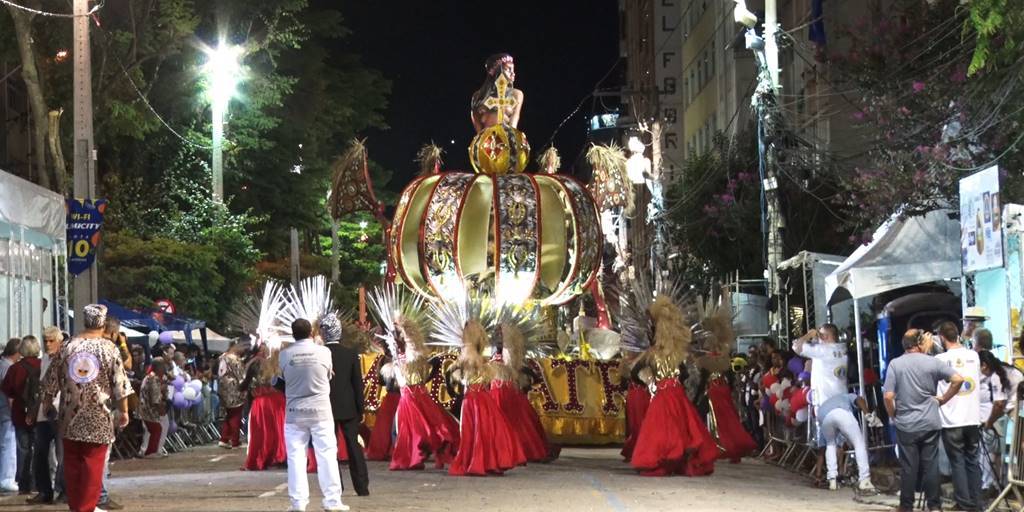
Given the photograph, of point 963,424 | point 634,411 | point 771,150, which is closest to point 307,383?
point 963,424

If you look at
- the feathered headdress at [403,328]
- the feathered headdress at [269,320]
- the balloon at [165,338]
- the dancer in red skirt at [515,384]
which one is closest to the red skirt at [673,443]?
the dancer in red skirt at [515,384]

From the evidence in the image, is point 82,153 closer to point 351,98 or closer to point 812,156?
point 812,156

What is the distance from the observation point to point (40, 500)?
1675 centimetres

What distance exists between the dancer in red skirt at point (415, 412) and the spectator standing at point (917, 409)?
745 cm

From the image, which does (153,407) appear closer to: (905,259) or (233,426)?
(233,426)

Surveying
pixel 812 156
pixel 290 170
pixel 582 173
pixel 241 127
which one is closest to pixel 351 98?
pixel 290 170

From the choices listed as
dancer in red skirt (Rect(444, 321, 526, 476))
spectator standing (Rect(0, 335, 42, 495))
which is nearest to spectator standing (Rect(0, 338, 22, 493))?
spectator standing (Rect(0, 335, 42, 495))

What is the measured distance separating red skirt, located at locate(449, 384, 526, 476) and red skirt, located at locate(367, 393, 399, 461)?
8.42 feet

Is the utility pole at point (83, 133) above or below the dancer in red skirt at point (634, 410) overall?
above

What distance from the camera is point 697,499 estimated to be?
16.7 metres

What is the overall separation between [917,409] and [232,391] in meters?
14.8

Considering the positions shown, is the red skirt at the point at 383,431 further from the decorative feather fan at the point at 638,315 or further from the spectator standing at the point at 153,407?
the spectator standing at the point at 153,407

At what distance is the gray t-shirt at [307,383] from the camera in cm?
1495

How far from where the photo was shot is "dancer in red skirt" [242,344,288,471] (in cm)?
2123
